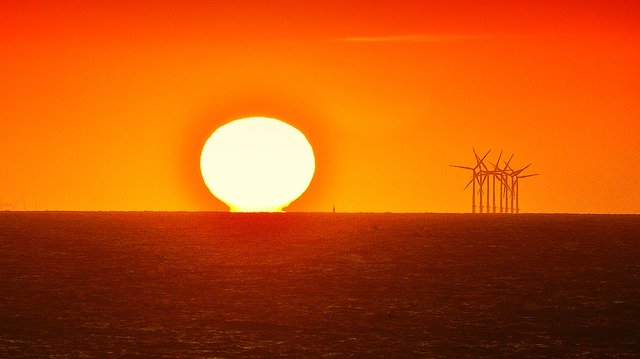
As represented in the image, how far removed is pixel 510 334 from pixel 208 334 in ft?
59.8

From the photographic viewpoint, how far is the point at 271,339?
223ft

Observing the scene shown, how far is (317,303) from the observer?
88438mm

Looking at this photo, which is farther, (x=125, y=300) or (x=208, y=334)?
(x=125, y=300)

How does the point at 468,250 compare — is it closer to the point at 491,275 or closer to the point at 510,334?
the point at 491,275

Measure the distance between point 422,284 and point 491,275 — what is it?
44.0 feet

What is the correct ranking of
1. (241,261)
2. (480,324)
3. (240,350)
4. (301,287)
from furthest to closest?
(241,261)
(301,287)
(480,324)
(240,350)

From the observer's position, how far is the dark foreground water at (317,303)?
6588 cm

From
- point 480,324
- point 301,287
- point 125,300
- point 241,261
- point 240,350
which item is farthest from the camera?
point 241,261

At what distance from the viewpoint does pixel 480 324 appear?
76.0 m

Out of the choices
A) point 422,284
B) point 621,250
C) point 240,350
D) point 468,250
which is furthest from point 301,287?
point 621,250

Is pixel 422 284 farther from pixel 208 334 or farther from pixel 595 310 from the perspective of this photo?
pixel 208 334

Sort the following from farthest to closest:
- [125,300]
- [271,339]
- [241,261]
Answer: [241,261], [125,300], [271,339]

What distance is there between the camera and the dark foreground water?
65.9m

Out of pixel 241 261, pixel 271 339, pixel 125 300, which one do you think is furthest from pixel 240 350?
pixel 241 261
